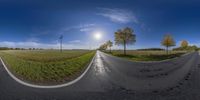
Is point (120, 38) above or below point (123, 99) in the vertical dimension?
above

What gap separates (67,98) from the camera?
18.8ft

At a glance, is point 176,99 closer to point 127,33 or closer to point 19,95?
point 19,95

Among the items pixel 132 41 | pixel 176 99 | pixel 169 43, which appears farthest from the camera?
pixel 169 43

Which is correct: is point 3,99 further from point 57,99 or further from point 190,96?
point 190,96

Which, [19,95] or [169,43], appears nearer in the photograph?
[19,95]

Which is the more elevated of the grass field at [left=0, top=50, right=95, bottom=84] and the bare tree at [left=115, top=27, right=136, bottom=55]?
the bare tree at [left=115, top=27, right=136, bottom=55]

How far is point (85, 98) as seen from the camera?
5637 mm

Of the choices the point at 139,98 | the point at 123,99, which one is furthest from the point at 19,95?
the point at 139,98

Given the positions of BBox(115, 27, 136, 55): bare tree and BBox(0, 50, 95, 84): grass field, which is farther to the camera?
BBox(115, 27, 136, 55): bare tree

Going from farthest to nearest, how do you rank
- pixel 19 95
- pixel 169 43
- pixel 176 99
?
pixel 169 43 < pixel 19 95 < pixel 176 99

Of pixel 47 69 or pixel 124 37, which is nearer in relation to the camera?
pixel 47 69

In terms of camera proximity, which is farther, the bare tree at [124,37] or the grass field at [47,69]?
the bare tree at [124,37]

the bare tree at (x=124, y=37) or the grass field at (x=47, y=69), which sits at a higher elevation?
the bare tree at (x=124, y=37)

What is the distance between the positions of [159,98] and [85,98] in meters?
2.29
